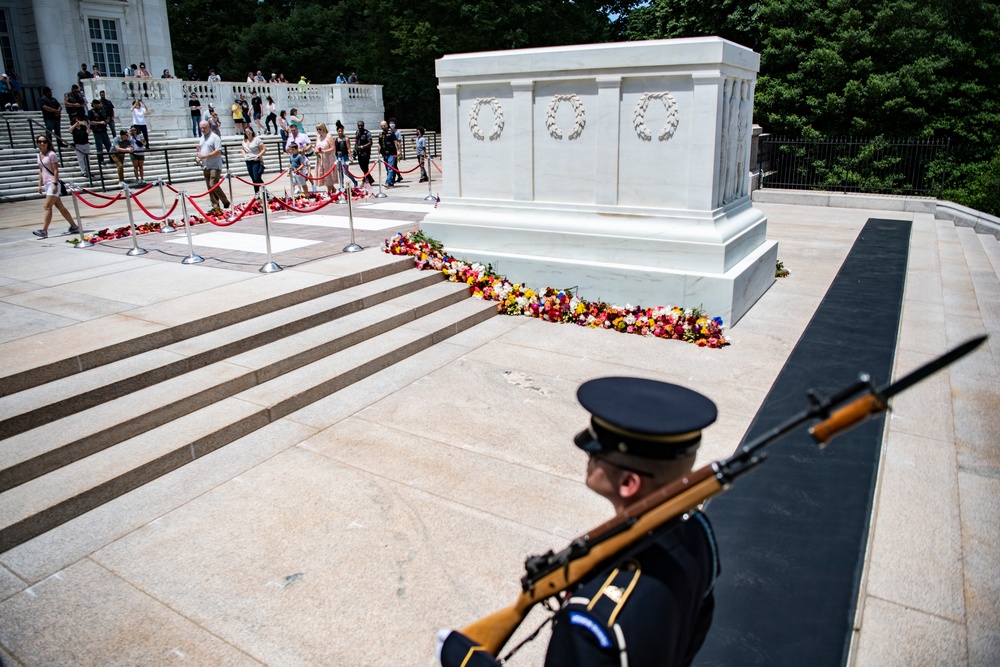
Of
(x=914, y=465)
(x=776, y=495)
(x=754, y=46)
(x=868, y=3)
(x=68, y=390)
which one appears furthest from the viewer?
(x=754, y=46)

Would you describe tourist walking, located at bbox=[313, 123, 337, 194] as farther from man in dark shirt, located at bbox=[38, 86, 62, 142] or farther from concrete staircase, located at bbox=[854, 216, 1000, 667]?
concrete staircase, located at bbox=[854, 216, 1000, 667]

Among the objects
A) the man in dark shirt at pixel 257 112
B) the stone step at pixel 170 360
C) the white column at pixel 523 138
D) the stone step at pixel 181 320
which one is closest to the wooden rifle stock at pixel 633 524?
the stone step at pixel 170 360

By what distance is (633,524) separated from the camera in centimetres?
165

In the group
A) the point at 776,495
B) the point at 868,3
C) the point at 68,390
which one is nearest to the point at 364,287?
the point at 68,390

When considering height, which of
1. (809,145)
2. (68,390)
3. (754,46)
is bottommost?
(68,390)

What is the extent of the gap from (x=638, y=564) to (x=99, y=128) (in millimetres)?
22773

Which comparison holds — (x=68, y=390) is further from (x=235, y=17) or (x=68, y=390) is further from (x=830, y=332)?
(x=235, y=17)

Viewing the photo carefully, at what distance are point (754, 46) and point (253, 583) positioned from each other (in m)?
26.7

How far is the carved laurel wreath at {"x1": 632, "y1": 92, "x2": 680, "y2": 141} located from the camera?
8008 mm

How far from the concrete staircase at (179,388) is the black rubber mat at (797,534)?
361cm

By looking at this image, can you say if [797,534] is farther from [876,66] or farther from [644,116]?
[876,66]

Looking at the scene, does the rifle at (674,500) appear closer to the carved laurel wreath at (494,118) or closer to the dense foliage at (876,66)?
the carved laurel wreath at (494,118)

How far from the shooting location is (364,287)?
8.50 metres

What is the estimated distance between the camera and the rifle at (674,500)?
4.83 ft
